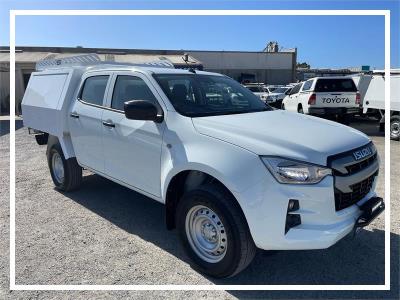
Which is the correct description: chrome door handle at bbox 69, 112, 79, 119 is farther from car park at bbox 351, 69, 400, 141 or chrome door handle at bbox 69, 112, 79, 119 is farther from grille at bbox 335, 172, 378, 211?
car park at bbox 351, 69, 400, 141

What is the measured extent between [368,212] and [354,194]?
20cm

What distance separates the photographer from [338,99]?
43.5ft

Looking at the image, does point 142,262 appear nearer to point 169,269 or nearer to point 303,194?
point 169,269

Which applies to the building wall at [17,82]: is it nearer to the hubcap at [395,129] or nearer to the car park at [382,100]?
the car park at [382,100]

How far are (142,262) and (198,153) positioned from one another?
1.29 metres

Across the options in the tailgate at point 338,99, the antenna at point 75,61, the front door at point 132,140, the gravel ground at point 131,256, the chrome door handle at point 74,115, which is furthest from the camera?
the tailgate at point 338,99

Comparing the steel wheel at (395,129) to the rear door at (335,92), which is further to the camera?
the rear door at (335,92)

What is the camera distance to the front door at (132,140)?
3.82 metres

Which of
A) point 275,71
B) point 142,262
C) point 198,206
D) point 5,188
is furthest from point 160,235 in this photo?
point 275,71

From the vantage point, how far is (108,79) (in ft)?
15.6

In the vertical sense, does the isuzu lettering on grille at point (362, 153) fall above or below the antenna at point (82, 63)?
below

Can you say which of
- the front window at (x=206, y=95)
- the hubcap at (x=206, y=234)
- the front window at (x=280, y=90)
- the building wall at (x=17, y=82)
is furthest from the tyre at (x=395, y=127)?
the building wall at (x=17, y=82)

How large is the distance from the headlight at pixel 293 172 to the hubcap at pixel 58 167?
3961 millimetres

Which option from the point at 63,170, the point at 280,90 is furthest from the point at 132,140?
the point at 280,90
